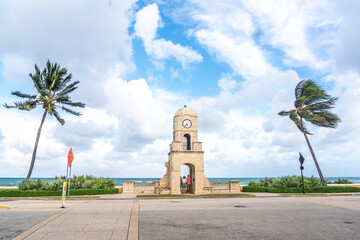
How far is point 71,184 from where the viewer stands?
2414 cm

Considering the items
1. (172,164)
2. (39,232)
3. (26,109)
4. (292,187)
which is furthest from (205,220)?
(26,109)

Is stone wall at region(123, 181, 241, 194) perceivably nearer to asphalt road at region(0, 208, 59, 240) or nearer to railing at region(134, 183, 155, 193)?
railing at region(134, 183, 155, 193)

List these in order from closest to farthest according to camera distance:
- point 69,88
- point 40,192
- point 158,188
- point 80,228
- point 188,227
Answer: point 80,228 < point 188,227 < point 40,192 < point 158,188 < point 69,88

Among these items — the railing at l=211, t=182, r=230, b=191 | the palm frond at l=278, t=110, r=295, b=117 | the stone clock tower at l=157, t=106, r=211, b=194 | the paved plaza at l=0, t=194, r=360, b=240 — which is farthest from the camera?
the palm frond at l=278, t=110, r=295, b=117

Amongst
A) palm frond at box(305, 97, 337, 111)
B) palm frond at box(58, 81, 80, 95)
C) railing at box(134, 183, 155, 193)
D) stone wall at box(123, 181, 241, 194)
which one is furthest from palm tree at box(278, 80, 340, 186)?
palm frond at box(58, 81, 80, 95)

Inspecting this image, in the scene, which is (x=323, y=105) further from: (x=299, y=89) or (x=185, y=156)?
(x=185, y=156)

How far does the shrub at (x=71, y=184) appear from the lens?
2338 centimetres

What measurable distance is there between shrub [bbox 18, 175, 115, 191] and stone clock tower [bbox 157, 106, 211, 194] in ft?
18.9

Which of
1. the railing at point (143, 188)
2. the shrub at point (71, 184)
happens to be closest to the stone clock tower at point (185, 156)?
the railing at point (143, 188)

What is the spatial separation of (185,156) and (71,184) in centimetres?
1085

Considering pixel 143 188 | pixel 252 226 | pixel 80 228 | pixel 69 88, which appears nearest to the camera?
pixel 80 228

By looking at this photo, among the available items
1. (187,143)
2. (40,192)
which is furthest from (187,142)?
(40,192)

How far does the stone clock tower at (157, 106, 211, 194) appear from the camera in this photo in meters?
25.3

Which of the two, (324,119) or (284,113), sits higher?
(284,113)
